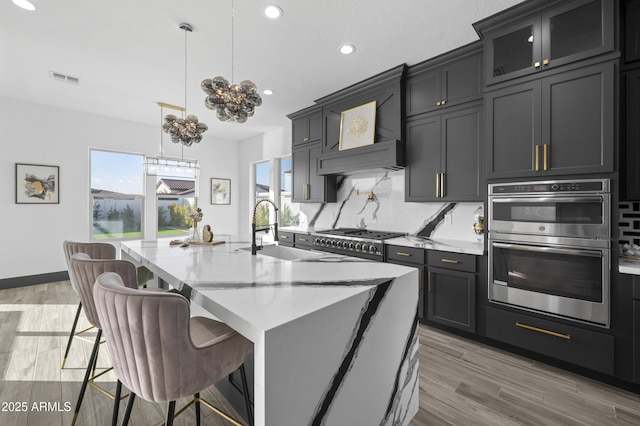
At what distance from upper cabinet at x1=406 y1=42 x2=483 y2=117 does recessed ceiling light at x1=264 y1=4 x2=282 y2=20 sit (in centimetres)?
162

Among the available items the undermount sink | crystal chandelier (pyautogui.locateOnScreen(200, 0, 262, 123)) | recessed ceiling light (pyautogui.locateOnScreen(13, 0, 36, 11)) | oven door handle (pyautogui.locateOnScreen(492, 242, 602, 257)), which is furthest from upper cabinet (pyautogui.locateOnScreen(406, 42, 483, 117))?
recessed ceiling light (pyautogui.locateOnScreen(13, 0, 36, 11))

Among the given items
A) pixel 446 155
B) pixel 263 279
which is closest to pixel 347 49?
pixel 446 155

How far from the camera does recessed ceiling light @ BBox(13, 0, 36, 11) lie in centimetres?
224

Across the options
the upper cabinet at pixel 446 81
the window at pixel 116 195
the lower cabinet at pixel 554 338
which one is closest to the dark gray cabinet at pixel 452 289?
the lower cabinet at pixel 554 338

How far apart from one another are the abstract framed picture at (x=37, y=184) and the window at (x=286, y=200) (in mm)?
3634

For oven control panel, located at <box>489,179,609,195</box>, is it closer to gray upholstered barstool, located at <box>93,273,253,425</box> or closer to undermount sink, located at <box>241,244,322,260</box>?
undermount sink, located at <box>241,244,322,260</box>

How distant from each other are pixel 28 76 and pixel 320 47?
143 inches

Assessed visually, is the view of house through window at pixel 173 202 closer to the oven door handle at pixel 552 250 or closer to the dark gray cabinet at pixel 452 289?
the dark gray cabinet at pixel 452 289

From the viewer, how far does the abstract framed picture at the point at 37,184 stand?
4.36 meters

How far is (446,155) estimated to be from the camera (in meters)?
3.03

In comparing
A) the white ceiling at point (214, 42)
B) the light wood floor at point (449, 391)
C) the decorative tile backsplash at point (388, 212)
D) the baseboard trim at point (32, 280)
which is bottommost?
the light wood floor at point (449, 391)

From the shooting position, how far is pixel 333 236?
3768 mm

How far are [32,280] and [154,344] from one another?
5.21m

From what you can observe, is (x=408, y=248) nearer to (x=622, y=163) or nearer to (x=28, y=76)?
(x=622, y=163)
